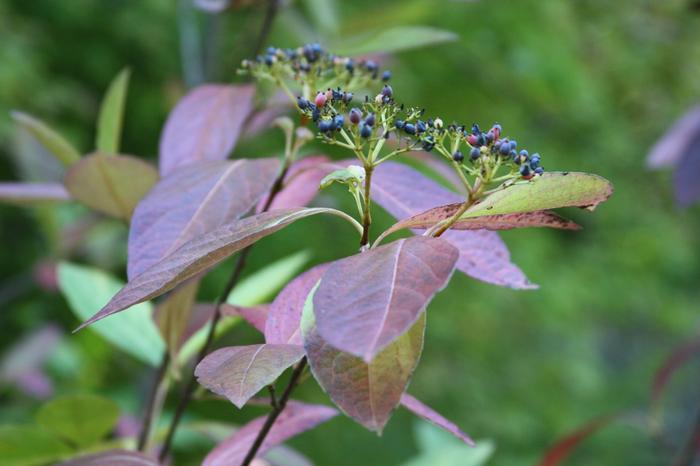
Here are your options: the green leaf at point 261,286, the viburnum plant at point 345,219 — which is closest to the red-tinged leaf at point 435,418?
the viburnum plant at point 345,219

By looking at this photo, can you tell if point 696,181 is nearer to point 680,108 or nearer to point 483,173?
point 483,173

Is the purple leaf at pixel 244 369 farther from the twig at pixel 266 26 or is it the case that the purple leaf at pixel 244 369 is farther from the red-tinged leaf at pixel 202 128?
the twig at pixel 266 26

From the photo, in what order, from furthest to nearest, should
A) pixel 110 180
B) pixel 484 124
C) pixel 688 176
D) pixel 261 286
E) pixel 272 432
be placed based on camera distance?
pixel 484 124 < pixel 688 176 < pixel 261 286 < pixel 110 180 < pixel 272 432

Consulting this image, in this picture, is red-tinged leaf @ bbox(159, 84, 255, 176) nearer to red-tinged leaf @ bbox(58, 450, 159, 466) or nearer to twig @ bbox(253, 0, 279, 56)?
twig @ bbox(253, 0, 279, 56)

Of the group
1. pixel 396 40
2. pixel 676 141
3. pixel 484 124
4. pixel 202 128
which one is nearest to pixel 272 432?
pixel 202 128

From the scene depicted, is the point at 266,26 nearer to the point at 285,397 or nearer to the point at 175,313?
the point at 175,313

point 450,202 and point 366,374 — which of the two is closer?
point 366,374
